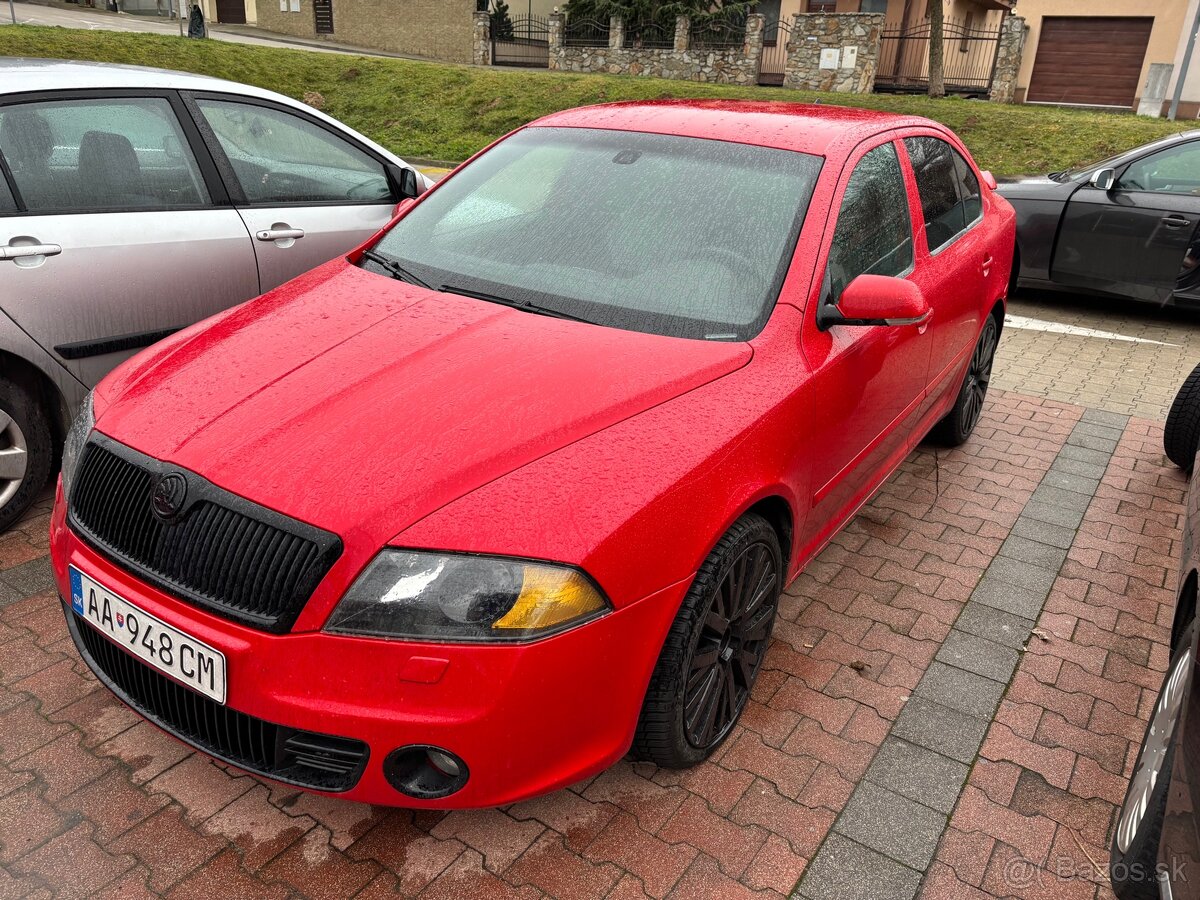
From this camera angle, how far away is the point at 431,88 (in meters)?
19.7

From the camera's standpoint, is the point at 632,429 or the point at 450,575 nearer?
the point at 450,575

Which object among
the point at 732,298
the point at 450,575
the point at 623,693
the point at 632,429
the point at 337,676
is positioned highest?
the point at 732,298

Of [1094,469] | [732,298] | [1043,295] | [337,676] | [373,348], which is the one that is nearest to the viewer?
[337,676]

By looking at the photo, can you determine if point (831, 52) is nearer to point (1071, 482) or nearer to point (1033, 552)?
point (1071, 482)

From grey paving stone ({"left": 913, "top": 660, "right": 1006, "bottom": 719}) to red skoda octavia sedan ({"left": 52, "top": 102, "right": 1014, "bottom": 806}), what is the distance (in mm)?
602

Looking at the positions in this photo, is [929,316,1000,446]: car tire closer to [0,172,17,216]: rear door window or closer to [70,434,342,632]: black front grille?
[70,434,342,632]: black front grille

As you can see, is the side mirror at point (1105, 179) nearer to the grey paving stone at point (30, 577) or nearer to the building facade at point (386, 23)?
the grey paving stone at point (30, 577)

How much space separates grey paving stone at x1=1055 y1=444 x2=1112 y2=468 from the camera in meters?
5.01

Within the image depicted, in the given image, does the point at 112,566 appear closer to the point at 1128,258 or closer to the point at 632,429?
the point at 632,429

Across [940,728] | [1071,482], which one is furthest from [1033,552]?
[940,728]

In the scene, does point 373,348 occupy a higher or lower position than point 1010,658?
higher

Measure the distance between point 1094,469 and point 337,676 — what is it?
14.1 feet

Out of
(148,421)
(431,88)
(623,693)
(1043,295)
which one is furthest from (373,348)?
(431,88)

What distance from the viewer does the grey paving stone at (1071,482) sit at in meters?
4.66
